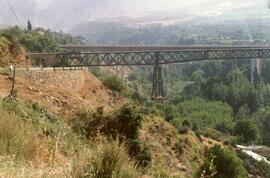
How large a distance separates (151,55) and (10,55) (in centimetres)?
4355

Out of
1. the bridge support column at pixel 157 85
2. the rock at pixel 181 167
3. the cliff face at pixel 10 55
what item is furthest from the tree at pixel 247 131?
the rock at pixel 181 167

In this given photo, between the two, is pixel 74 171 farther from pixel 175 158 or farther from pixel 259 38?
pixel 259 38

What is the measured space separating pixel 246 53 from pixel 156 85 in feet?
93.5

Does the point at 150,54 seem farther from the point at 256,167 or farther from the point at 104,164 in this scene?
the point at 104,164

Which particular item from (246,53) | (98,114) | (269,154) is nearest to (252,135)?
(269,154)

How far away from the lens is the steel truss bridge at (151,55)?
6347 centimetres

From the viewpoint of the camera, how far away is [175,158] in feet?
100

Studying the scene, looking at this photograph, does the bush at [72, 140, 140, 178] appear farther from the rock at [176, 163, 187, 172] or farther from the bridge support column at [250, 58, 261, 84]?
the bridge support column at [250, 58, 261, 84]

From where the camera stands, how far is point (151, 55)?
7588 cm

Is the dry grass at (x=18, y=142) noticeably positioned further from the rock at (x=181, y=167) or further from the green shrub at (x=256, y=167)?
the green shrub at (x=256, y=167)

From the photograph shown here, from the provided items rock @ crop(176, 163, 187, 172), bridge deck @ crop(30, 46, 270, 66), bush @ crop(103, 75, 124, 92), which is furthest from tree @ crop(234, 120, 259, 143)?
rock @ crop(176, 163, 187, 172)

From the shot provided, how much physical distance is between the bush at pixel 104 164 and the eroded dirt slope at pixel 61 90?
13682 mm

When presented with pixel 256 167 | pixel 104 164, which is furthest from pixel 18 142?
pixel 256 167

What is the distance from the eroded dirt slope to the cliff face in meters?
2.85
